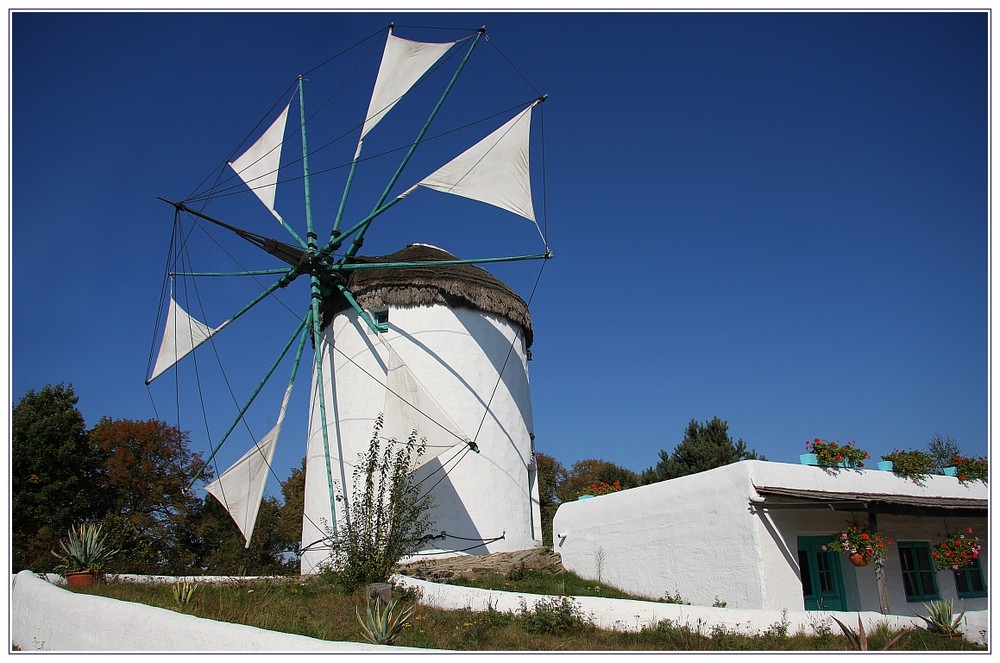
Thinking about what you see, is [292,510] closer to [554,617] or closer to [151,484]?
[151,484]

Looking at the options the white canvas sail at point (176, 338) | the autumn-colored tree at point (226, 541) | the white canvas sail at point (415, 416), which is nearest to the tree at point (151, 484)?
the autumn-colored tree at point (226, 541)

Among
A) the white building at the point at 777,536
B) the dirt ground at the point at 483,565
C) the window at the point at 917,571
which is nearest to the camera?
the white building at the point at 777,536

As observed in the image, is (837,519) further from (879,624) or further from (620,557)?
(620,557)

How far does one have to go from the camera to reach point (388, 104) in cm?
1534

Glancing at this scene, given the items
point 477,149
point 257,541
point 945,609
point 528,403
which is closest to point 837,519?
point 945,609

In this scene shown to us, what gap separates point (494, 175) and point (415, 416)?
5.11m

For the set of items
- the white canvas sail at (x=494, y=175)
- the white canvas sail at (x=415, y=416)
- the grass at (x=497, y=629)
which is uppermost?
the white canvas sail at (x=494, y=175)

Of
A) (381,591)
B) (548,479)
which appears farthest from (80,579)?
(548,479)

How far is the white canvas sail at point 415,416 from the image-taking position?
13.0m

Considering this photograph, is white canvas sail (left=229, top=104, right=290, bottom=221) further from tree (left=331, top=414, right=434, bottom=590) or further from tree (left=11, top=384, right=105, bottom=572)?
tree (left=11, top=384, right=105, bottom=572)

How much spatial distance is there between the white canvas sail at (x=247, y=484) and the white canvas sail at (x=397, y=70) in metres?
7.11

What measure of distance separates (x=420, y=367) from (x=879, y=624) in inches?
374

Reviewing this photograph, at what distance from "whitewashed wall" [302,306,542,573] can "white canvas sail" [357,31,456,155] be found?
179 inches

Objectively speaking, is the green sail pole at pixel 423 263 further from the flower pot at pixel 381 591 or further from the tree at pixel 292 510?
the tree at pixel 292 510
